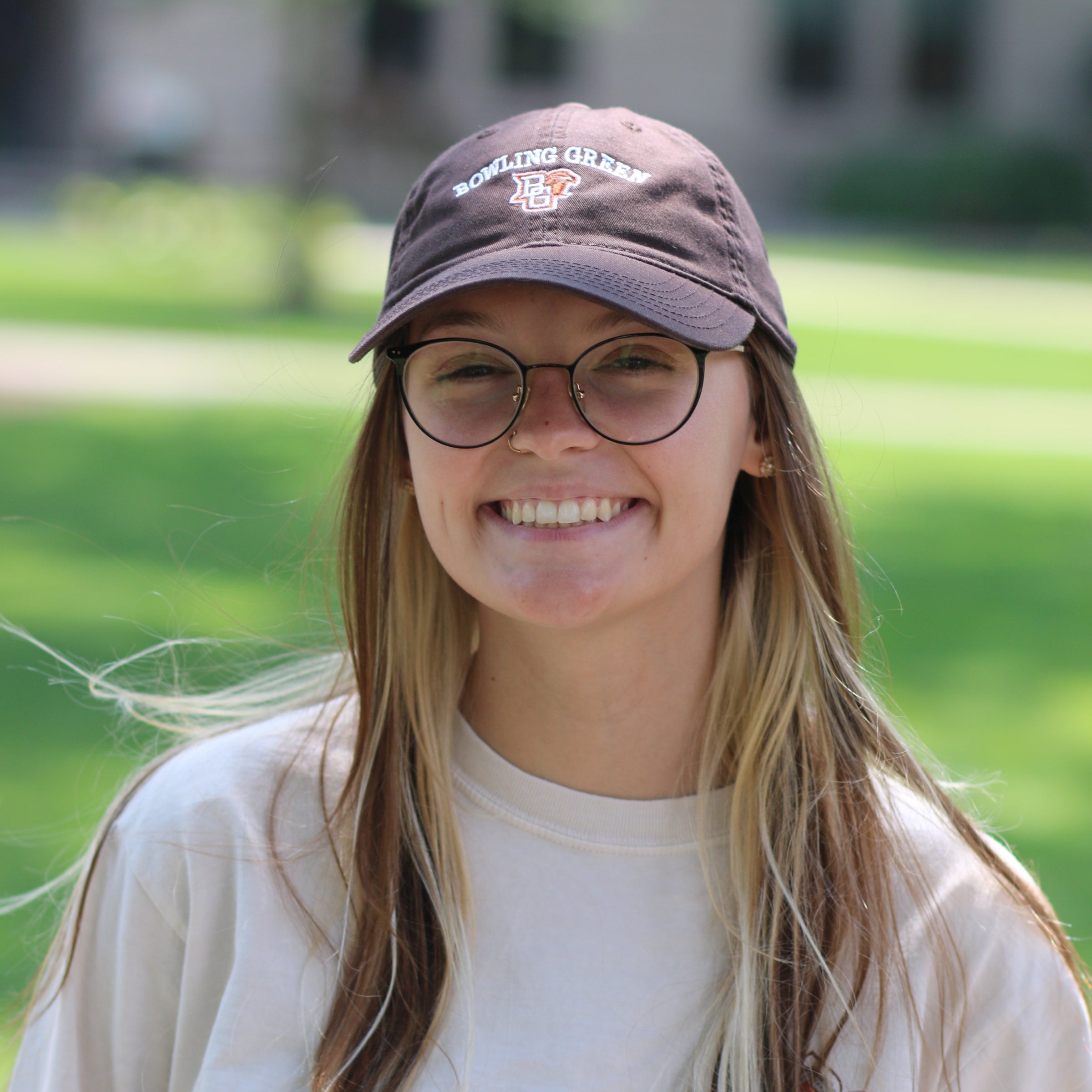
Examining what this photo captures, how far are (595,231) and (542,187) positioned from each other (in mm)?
95

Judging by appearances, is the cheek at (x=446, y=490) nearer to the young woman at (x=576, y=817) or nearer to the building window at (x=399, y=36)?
the young woman at (x=576, y=817)

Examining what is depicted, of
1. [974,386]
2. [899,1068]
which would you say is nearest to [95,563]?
[899,1068]

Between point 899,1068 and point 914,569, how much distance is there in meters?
6.37

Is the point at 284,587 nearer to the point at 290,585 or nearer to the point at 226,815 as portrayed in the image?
the point at 290,585

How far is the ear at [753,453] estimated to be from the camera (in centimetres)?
203

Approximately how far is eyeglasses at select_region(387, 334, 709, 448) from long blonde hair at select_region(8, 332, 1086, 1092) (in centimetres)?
16

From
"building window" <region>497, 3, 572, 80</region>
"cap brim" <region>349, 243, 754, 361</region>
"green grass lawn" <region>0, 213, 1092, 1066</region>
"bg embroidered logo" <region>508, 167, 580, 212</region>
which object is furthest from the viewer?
"building window" <region>497, 3, 572, 80</region>

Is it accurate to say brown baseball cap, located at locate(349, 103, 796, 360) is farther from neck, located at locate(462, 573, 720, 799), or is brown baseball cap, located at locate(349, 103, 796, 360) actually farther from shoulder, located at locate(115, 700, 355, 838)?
shoulder, located at locate(115, 700, 355, 838)

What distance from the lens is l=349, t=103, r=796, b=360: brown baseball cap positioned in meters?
1.78

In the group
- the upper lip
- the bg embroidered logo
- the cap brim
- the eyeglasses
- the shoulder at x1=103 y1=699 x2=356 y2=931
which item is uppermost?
the bg embroidered logo

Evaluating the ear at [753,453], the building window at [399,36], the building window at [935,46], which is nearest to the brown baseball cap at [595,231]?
the ear at [753,453]

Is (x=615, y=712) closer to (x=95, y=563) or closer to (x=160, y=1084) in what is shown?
(x=160, y=1084)

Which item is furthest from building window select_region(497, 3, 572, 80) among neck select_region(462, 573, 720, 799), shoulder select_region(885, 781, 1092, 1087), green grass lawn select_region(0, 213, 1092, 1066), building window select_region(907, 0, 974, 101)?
shoulder select_region(885, 781, 1092, 1087)

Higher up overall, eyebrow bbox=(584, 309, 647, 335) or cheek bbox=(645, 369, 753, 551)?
eyebrow bbox=(584, 309, 647, 335)
